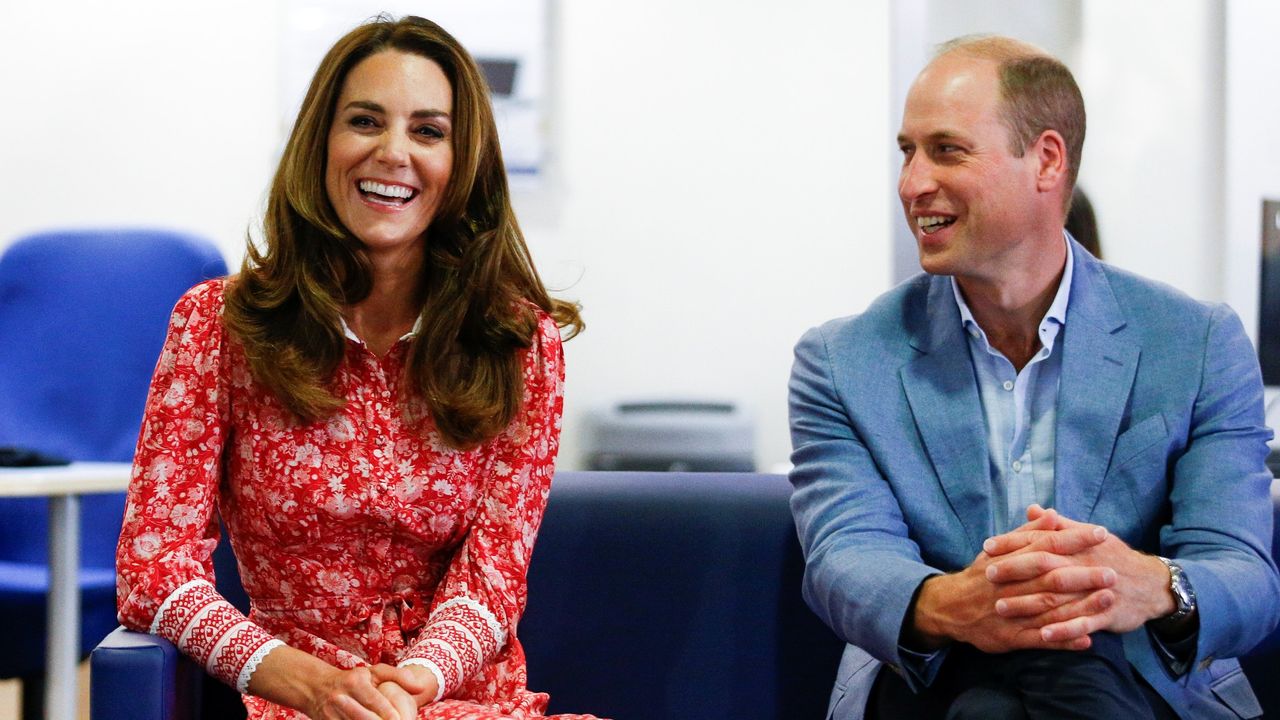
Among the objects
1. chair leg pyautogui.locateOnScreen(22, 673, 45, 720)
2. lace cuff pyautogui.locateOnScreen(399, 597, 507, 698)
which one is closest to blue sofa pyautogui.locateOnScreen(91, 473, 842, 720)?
lace cuff pyautogui.locateOnScreen(399, 597, 507, 698)

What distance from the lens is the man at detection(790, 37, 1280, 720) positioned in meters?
1.54

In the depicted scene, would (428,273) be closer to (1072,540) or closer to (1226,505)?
(1072,540)

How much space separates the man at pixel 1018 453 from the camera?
5.06ft

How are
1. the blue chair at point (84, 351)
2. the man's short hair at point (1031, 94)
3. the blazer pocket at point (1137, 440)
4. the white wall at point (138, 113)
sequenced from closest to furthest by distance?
the blazer pocket at point (1137, 440) → the man's short hair at point (1031, 94) → the blue chair at point (84, 351) → the white wall at point (138, 113)

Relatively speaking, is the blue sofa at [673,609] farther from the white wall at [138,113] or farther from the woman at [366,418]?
the white wall at [138,113]

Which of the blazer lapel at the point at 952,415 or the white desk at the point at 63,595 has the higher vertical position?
the blazer lapel at the point at 952,415

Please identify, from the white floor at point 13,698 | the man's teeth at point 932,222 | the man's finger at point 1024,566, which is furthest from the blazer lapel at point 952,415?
the white floor at point 13,698

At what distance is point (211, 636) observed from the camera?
159 cm

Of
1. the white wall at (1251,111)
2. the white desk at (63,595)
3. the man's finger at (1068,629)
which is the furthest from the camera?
the white wall at (1251,111)

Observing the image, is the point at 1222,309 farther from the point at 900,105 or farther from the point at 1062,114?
the point at 900,105

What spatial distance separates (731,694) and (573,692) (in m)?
Result: 0.25

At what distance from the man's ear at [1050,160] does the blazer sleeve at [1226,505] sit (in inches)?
11.0

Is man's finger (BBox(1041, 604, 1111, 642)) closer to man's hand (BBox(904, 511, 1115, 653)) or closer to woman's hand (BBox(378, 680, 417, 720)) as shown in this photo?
man's hand (BBox(904, 511, 1115, 653))

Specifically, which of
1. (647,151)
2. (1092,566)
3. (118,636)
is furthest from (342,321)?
(647,151)
